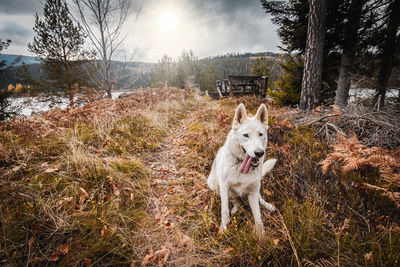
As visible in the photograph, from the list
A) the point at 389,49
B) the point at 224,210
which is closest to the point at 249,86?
the point at 389,49

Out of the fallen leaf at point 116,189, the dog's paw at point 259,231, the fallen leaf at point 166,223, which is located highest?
the fallen leaf at point 116,189

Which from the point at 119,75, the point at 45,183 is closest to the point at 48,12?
the point at 119,75

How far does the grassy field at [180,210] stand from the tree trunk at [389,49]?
4.80m

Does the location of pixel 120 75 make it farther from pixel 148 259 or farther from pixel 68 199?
pixel 148 259

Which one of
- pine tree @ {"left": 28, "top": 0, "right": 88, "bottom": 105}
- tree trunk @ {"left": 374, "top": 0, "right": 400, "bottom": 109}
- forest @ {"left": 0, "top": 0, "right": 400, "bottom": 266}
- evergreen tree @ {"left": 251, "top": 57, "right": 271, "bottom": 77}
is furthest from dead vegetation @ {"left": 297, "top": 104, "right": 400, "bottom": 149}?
evergreen tree @ {"left": 251, "top": 57, "right": 271, "bottom": 77}

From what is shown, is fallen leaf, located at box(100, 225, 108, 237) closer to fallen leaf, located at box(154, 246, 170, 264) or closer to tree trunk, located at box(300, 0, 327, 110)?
fallen leaf, located at box(154, 246, 170, 264)

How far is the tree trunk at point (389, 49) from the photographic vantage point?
15.8 ft

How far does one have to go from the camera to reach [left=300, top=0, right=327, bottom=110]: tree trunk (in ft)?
15.0

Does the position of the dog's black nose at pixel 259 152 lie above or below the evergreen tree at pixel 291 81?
below

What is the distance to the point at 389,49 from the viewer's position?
16.6ft

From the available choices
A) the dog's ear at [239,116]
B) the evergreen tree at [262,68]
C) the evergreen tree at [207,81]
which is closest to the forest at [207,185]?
the dog's ear at [239,116]

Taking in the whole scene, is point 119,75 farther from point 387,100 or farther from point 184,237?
point 387,100

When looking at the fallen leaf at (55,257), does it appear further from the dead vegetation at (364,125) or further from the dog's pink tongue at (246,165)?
the dead vegetation at (364,125)

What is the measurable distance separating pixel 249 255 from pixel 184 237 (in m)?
0.79
